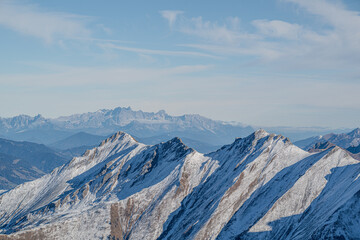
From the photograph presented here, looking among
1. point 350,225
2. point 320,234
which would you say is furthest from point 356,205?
point 320,234

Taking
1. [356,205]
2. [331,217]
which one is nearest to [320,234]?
[331,217]

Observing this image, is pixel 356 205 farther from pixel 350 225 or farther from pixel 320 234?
pixel 320 234

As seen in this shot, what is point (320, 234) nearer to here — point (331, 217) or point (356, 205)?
point (331, 217)

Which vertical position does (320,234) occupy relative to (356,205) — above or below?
below
